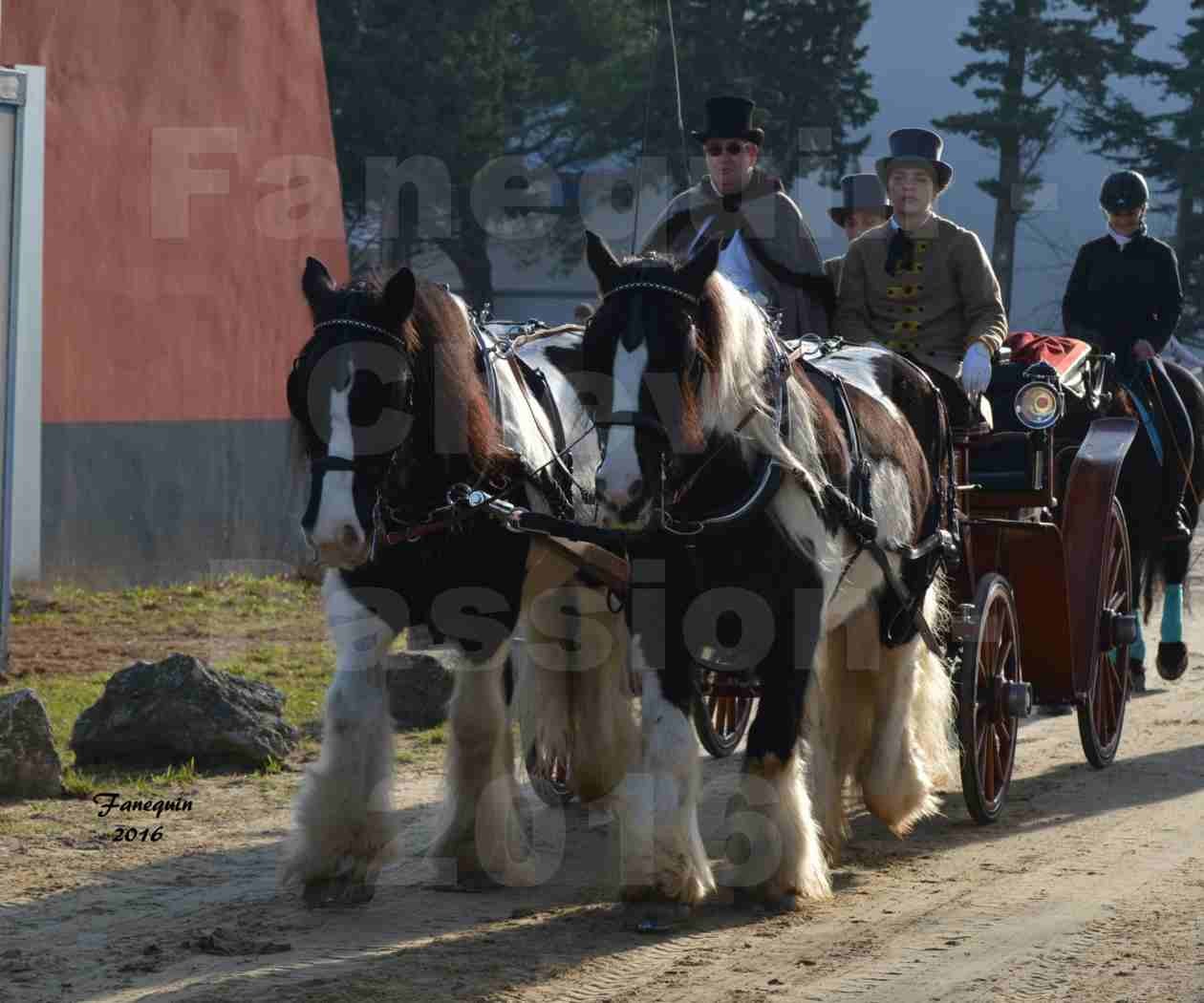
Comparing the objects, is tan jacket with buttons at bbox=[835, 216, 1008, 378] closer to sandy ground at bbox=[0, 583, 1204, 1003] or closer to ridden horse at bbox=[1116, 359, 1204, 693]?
sandy ground at bbox=[0, 583, 1204, 1003]

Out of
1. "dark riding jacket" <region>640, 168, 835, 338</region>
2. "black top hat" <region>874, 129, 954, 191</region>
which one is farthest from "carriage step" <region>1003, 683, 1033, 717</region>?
"black top hat" <region>874, 129, 954, 191</region>

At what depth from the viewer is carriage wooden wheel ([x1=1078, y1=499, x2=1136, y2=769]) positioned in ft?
24.0

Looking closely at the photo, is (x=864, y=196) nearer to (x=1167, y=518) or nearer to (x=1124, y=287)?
(x=1124, y=287)

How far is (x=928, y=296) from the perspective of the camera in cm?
709

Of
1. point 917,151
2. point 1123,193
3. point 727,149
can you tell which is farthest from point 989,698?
point 1123,193

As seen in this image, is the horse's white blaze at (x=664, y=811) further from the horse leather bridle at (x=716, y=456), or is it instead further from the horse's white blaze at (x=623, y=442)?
the horse's white blaze at (x=623, y=442)

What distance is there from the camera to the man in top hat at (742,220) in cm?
698

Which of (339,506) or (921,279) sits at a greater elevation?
(921,279)

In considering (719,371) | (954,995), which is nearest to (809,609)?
(719,371)

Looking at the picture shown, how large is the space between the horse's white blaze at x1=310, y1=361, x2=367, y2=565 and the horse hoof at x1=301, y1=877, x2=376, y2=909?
1.07 metres

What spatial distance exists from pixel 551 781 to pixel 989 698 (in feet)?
5.34

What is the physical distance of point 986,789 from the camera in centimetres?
650

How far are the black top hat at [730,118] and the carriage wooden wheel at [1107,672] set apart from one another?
2.11 meters

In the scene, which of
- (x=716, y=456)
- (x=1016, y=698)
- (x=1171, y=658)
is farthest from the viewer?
(x=1171, y=658)
